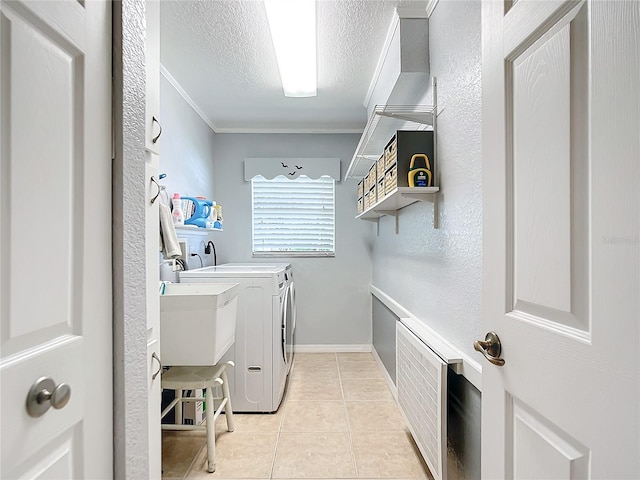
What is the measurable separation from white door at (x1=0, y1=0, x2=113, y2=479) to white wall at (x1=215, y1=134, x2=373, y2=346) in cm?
321

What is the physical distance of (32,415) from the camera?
611 millimetres

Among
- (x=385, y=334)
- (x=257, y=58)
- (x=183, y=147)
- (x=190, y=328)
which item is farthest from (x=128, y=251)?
(x=385, y=334)

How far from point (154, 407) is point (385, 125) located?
1.96 meters

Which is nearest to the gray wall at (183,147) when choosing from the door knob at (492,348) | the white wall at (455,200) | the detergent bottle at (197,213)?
the detergent bottle at (197,213)

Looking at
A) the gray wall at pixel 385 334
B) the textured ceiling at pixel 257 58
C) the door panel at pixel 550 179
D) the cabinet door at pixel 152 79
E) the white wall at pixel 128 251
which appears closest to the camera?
the door panel at pixel 550 179

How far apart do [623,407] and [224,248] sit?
3.79 m

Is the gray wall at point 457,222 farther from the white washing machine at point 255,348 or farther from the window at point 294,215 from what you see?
the window at point 294,215

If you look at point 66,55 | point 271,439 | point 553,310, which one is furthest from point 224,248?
point 553,310

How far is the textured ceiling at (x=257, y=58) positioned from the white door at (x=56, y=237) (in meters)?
1.46

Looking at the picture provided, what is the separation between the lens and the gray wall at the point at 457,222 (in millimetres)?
1380

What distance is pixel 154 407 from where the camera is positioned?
4.58 ft

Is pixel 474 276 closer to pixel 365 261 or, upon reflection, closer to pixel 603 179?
pixel 603 179

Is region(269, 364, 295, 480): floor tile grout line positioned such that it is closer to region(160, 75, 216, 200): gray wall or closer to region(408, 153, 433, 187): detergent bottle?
region(408, 153, 433, 187): detergent bottle

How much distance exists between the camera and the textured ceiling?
6.69 feet
